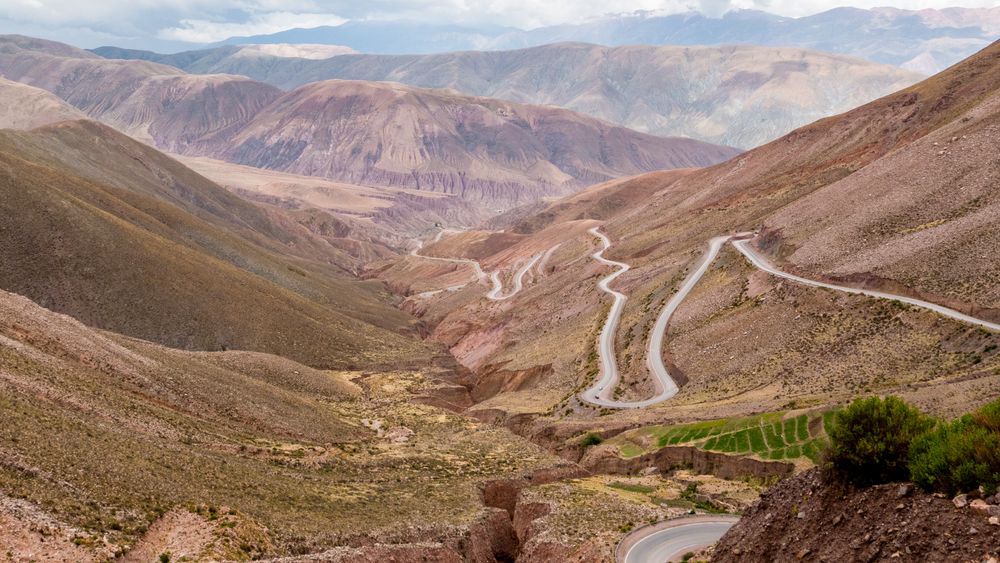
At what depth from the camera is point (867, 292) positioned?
55.6 metres

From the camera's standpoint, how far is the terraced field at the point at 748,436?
120ft

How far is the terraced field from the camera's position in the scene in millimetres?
36688

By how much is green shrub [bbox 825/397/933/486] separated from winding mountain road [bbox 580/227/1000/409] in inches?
1193

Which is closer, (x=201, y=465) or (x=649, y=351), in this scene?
(x=201, y=465)

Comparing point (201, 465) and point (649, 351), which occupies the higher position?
point (201, 465)

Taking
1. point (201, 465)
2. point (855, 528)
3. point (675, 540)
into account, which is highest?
point (855, 528)

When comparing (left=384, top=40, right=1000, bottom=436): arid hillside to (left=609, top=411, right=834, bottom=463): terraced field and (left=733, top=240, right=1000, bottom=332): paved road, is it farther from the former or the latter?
(left=609, top=411, right=834, bottom=463): terraced field

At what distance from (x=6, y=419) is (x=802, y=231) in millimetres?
68821

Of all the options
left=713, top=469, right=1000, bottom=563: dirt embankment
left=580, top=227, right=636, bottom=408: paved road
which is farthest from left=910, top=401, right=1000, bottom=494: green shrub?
left=580, top=227, right=636, bottom=408: paved road

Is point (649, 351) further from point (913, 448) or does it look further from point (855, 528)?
point (855, 528)

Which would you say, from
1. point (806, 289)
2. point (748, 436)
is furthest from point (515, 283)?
point (748, 436)

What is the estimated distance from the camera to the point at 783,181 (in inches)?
4102

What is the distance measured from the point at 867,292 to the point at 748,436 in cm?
2289

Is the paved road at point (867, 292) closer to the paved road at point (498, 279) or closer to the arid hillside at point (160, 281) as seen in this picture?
the arid hillside at point (160, 281)
